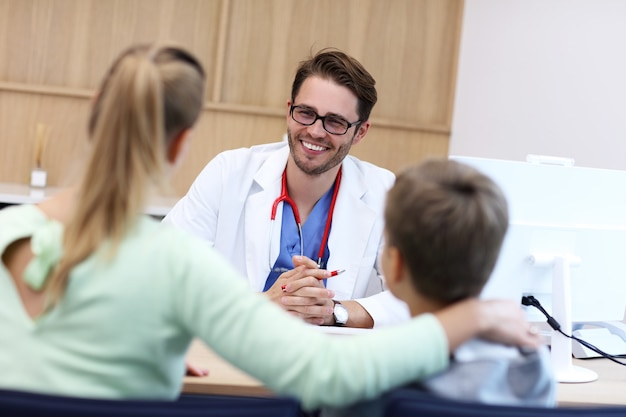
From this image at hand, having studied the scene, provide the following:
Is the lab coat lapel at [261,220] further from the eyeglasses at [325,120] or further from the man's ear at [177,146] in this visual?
the man's ear at [177,146]

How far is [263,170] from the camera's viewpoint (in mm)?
2459

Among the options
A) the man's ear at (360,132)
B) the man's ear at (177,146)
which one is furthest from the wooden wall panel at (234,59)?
the man's ear at (177,146)

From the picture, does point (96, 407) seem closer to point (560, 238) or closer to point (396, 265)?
point (396, 265)

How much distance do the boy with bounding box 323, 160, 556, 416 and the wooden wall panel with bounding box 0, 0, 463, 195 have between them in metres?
2.78

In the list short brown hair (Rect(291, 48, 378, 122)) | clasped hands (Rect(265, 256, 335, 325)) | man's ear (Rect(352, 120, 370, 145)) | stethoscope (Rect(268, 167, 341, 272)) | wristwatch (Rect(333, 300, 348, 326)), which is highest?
short brown hair (Rect(291, 48, 378, 122))

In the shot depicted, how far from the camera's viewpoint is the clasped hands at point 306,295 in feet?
6.45

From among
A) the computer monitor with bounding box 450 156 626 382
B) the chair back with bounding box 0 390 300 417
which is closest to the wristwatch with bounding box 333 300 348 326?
the computer monitor with bounding box 450 156 626 382

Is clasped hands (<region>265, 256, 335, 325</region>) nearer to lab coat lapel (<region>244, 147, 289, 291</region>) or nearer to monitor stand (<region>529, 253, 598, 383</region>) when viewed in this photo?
lab coat lapel (<region>244, 147, 289, 291</region>)

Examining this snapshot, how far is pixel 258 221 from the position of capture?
236cm

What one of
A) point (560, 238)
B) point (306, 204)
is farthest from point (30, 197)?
point (560, 238)

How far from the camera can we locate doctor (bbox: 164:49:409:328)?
234cm

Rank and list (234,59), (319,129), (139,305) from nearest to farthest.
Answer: (139,305) < (319,129) < (234,59)

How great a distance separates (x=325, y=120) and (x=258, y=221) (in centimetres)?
36

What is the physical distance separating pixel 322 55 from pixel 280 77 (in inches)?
67.4
